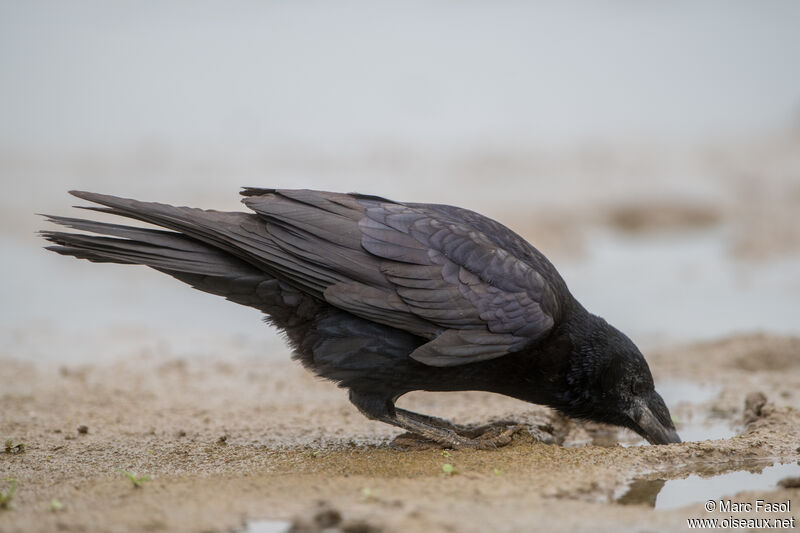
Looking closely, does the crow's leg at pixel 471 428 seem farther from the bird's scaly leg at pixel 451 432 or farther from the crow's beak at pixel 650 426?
the crow's beak at pixel 650 426

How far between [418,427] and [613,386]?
1.11 metres

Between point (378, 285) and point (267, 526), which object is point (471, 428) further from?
point (267, 526)

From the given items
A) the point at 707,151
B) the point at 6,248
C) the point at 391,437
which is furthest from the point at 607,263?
the point at 6,248

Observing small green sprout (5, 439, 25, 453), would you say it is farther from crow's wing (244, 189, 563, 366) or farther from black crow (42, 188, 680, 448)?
crow's wing (244, 189, 563, 366)

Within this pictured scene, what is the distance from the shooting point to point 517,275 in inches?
182

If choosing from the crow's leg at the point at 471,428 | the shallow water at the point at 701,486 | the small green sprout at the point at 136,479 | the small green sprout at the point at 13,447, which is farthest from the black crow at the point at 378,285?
the small green sprout at the point at 13,447

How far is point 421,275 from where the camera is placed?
14.9 feet

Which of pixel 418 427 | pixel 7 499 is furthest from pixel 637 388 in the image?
pixel 7 499

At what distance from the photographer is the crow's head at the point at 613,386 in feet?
16.1

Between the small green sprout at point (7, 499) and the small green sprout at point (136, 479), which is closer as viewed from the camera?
the small green sprout at point (7, 499)

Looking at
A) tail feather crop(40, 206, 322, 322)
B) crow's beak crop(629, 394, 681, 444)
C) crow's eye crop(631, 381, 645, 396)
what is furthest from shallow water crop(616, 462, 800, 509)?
tail feather crop(40, 206, 322, 322)

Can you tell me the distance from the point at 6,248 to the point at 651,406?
27.9 feet

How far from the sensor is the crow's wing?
4.47 meters

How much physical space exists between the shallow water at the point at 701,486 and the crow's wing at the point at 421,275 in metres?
0.94
